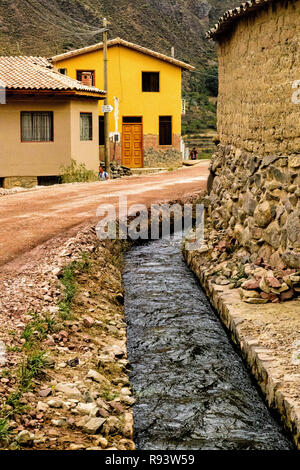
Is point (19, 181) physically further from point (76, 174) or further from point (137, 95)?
point (137, 95)

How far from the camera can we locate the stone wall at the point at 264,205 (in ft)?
31.6

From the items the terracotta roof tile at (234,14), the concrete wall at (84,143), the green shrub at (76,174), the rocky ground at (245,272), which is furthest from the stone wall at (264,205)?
the concrete wall at (84,143)

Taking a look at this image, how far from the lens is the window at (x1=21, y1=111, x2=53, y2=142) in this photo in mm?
24805

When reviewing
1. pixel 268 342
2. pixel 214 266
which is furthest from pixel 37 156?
pixel 268 342

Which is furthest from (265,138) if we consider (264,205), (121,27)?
(121,27)

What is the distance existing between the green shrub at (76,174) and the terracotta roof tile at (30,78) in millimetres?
2960

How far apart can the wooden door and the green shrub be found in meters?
7.45

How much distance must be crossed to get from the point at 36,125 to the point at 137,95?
9.34 metres

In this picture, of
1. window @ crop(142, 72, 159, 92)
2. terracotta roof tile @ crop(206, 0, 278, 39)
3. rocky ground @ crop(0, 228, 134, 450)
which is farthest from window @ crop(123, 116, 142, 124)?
rocky ground @ crop(0, 228, 134, 450)

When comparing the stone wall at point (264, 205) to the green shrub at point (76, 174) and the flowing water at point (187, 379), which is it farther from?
the green shrub at point (76, 174)

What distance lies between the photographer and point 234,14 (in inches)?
467

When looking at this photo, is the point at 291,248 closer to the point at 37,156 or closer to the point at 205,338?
the point at 205,338
